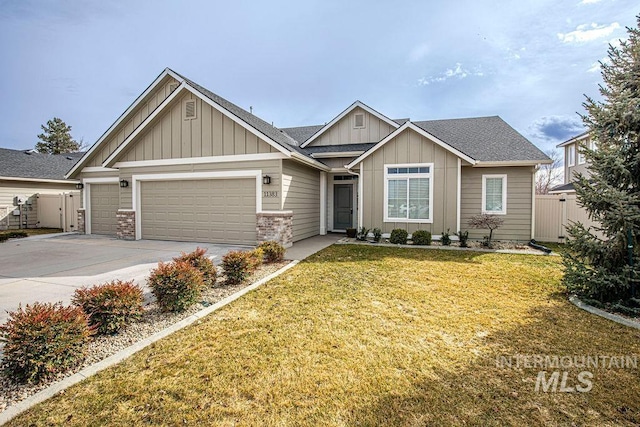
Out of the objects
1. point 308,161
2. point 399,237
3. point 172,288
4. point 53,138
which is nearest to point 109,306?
point 172,288

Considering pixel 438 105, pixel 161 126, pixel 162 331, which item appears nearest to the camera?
pixel 162 331

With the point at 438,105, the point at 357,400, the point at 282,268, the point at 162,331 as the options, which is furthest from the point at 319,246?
the point at 438,105

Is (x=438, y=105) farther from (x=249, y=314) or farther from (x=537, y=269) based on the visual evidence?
(x=249, y=314)

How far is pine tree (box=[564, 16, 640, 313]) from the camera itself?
4.53 m

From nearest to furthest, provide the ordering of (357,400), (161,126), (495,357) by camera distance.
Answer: (357,400), (495,357), (161,126)

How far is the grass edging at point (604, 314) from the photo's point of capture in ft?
13.3

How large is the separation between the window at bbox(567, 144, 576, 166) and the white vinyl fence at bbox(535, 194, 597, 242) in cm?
1197

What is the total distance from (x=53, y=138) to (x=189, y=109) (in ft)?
128

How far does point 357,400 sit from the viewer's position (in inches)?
98.3

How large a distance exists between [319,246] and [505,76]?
36.1ft

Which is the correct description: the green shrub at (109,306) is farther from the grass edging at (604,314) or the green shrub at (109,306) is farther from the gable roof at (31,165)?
the gable roof at (31,165)

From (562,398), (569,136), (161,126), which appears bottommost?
(562,398)

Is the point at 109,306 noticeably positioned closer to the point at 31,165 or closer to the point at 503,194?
the point at 503,194

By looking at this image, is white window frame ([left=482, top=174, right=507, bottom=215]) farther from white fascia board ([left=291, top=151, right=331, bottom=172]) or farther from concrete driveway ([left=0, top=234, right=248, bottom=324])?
concrete driveway ([left=0, top=234, right=248, bottom=324])
